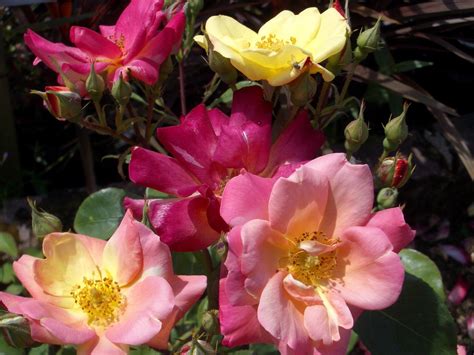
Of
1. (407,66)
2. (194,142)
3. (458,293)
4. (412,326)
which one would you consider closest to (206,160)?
(194,142)

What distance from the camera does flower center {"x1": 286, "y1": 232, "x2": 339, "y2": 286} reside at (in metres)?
0.66

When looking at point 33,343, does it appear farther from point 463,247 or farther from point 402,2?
point 402,2

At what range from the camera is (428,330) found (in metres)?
0.87

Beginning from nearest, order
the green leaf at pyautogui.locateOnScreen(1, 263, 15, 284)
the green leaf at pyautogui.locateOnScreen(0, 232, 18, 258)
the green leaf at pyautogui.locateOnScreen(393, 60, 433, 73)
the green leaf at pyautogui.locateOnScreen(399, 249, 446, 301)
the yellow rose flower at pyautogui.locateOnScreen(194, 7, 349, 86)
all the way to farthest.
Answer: the yellow rose flower at pyautogui.locateOnScreen(194, 7, 349, 86), the green leaf at pyautogui.locateOnScreen(399, 249, 446, 301), the green leaf at pyautogui.locateOnScreen(0, 232, 18, 258), the green leaf at pyautogui.locateOnScreen(1, 263, 15, 284), the green leaf at pyautogui.locateOnScreen(393, 60, 433, 73)

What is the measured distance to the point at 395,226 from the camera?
0.62 metres

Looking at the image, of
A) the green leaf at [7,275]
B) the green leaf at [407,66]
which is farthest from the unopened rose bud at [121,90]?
the green leaf at [407,66]

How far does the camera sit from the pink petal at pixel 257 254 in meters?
0.58

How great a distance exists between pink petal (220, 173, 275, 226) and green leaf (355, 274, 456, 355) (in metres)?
0.35

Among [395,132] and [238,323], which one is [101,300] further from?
[395,132]

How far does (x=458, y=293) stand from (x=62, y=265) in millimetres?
1276

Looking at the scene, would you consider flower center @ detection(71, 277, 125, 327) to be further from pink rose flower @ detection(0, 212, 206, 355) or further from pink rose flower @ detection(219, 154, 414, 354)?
pink rose flower @ detection(219, 154, 414, 354)

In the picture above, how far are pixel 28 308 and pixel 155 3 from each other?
367mm

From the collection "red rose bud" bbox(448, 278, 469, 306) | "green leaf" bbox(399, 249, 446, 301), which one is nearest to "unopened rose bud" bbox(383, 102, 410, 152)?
"green leaf" bbox(399, 249, 446, 301)

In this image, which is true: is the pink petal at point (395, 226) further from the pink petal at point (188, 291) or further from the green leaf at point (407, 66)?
the green leaf at point (407, 66)
